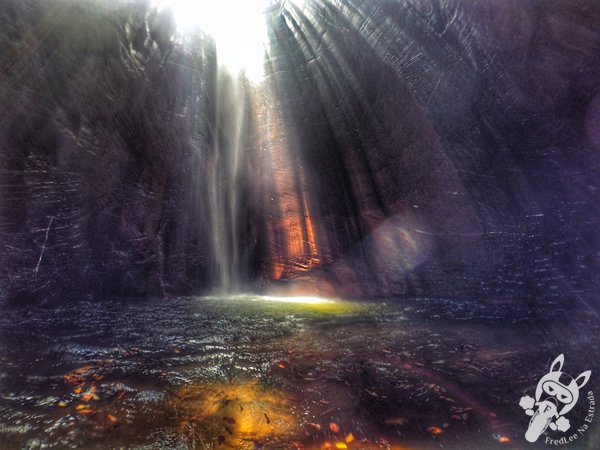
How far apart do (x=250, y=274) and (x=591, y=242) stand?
7.45 metres

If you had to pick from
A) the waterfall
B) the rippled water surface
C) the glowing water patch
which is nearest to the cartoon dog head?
the rippled water surface

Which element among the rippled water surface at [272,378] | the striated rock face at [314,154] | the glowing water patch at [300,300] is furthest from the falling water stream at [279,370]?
the striated rock face at [314,154]

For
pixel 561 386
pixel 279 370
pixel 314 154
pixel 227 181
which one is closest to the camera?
pixel 561 386

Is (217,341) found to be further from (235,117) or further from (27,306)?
(235,117)

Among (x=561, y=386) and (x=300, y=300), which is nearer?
(x=561, y=386)

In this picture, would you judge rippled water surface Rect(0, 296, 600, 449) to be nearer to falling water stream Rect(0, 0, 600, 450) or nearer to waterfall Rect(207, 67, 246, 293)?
falling water stream Rect(0, 0, 600, 450)

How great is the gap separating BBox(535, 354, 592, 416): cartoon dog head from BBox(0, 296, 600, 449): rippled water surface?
0.23ft

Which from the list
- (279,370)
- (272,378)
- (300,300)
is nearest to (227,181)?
(300,300)

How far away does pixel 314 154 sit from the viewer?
7590 mm

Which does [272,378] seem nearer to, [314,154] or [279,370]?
[279,370]

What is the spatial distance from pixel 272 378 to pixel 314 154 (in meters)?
6.16

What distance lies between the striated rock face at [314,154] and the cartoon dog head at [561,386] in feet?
10.8

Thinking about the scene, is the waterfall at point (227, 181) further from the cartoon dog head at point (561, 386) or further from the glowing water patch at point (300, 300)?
the cartoon dog head at point (561, 386)

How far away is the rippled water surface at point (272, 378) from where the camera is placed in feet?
6.05
